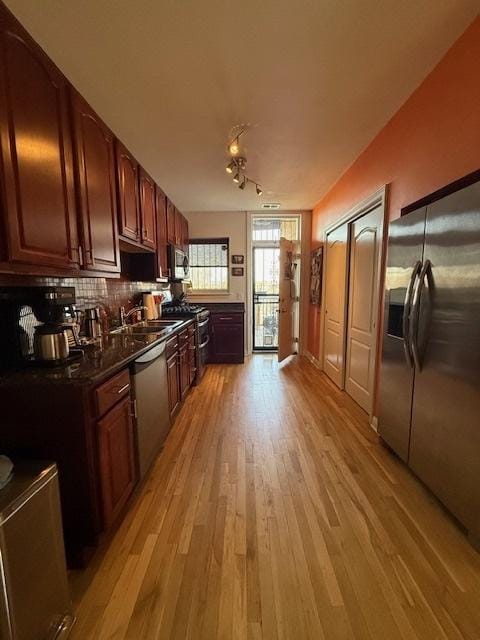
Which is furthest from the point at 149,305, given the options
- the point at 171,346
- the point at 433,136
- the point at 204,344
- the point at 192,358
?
the point at 433,136

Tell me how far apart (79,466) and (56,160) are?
1.53m

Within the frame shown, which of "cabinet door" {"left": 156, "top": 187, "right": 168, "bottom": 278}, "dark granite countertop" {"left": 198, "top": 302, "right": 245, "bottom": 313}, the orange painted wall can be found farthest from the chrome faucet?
the orange painted wall

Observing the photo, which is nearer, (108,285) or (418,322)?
(418,322)

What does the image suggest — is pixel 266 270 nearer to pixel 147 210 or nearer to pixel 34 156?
pixel 147 210

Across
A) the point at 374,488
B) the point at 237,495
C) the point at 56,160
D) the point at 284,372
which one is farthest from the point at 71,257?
the point at 284,372

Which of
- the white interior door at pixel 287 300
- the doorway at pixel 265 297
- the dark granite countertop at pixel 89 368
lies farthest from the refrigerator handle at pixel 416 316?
the doorway at pixel 265 297

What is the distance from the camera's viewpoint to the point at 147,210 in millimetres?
2842

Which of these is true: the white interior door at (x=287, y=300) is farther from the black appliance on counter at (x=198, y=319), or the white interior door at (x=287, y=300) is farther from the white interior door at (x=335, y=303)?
the black appliance on counter at (x=198, y=319)

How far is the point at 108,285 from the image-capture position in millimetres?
2666

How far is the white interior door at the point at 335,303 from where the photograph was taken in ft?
11.1

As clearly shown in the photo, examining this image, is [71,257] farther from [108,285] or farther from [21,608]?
[21,608]

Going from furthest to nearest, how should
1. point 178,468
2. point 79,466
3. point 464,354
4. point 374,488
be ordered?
point 178,468
point 374,488
point 464,354
point 79,466

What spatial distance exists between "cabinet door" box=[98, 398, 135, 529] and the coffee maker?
1.37 feet

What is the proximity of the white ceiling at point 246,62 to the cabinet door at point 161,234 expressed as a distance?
2.25 feet
